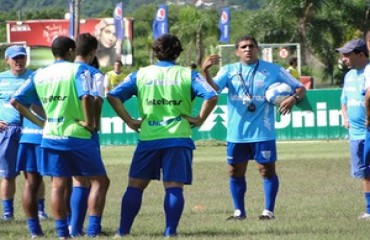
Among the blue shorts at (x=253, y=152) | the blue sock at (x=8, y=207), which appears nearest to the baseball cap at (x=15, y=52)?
the blue sock at (x=8, y=207)

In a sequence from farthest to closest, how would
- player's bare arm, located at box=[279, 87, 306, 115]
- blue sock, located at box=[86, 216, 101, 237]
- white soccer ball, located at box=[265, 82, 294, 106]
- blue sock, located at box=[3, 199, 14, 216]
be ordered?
1. blue sock, located at box=[3, 199, 14, 216]
2. white soccer ball, located at box=[265, 82, 294, 106]
3. player's bare arm, located at box=[279, 87, 306, 115]
4. blue sock, located at box=[86, 216, 101, 237]

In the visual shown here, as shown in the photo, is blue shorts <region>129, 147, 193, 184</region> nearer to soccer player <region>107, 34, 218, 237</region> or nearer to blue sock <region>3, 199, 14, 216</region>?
soccer player <region>107, 34, 218, 237</region>

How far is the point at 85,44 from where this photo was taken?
11281mm

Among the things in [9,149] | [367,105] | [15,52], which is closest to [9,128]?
[9,149]

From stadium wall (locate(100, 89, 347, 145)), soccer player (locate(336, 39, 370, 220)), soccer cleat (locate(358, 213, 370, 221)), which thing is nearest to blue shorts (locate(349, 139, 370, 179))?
soccer player (locate(336, 39, 370, 220))

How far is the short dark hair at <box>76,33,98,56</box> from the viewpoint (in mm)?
11258

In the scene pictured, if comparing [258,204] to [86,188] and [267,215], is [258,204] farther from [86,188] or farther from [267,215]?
[86,188]

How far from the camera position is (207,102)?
1113 centimetres

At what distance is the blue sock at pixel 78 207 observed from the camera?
1138 cm

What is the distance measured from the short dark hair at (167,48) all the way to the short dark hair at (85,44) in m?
0.62

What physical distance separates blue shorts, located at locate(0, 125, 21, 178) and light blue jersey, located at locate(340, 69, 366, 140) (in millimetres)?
3948

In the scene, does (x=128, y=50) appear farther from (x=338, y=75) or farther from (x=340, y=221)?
(x=340, y=221)

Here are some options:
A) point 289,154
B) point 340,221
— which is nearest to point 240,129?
point 340,221

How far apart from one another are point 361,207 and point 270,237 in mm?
3859
